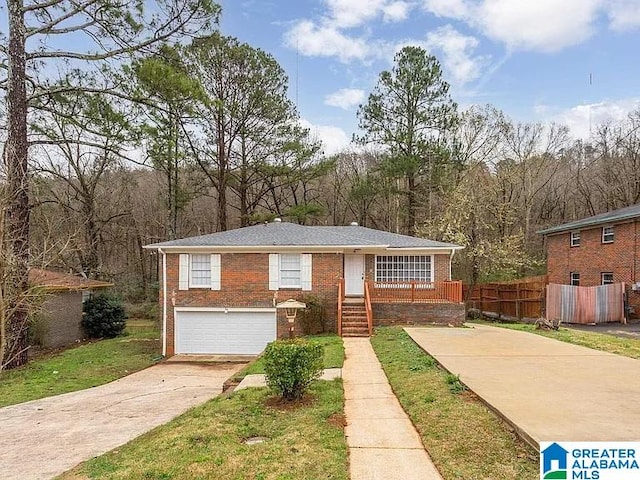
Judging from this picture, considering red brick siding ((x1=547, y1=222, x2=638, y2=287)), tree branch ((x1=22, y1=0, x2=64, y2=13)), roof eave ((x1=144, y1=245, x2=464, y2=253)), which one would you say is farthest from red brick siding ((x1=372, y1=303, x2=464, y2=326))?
tree branch ((x1=22, y1=0, x2=64, y2=13))

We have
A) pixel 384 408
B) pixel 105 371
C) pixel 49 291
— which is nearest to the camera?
pixel 384 408

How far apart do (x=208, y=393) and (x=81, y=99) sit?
472 inches

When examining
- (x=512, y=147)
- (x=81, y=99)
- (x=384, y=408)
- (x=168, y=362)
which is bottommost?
(x=168, y=362)

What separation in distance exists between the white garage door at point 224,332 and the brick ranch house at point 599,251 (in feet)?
52.1

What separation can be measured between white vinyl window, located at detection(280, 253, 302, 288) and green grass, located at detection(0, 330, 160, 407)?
17.5ft

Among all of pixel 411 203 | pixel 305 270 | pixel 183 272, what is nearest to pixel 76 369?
pixel 183 272

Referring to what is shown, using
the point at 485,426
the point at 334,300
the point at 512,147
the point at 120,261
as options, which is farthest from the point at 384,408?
the point at 120,261

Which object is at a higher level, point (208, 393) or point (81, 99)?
point (81, 99)

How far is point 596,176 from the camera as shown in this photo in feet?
111

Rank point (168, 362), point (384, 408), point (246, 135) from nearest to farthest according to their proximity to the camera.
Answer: point (384, 408)
point (168, 362)
point (246, 135)

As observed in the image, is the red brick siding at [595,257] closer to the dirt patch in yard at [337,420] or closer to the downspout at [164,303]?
the dirt patch in yard at [337,420]

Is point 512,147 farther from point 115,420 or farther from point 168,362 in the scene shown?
point 115,420

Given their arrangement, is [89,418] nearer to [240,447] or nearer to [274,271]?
[240,447]

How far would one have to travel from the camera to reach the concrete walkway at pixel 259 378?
8173 millimetres
